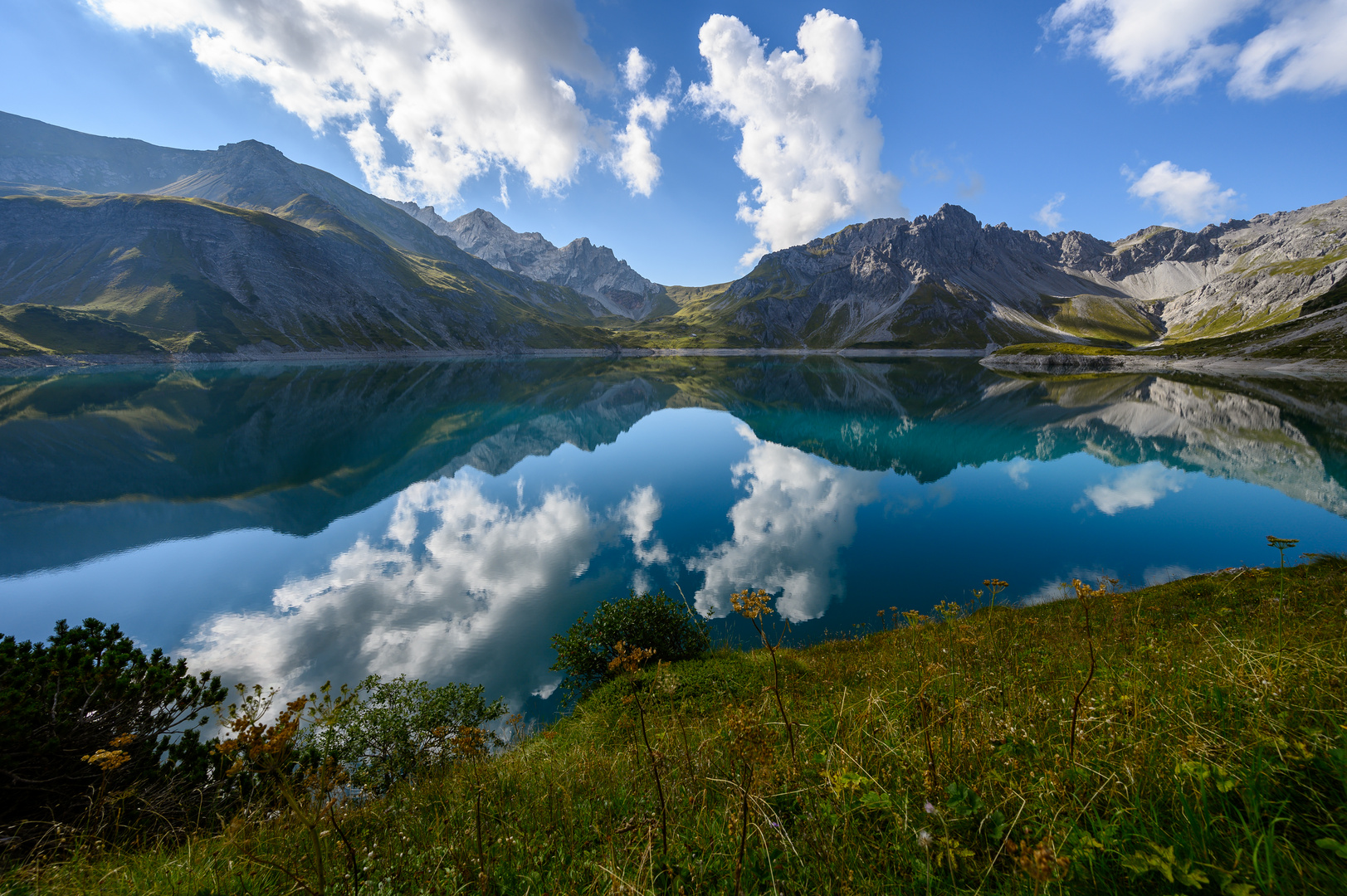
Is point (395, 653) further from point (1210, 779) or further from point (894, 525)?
point (894, 525)

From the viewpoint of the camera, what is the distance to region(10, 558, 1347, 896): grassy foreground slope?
8.96ft

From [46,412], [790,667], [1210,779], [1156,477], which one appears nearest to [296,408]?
[46,412]

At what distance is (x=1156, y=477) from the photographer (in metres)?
39.1

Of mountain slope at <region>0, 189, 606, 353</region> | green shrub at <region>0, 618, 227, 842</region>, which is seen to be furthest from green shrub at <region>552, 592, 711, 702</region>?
mountain slope at <region>0, 189, 606, 353</region>

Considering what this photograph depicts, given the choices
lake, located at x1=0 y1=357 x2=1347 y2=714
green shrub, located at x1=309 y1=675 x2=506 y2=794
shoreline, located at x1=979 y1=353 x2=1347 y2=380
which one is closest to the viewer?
green shrub, located at x1=309 y1=675 x2=506 y2=794

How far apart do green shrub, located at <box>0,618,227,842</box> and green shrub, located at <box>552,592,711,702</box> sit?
8.68 m

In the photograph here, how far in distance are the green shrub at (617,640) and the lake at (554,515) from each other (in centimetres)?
183

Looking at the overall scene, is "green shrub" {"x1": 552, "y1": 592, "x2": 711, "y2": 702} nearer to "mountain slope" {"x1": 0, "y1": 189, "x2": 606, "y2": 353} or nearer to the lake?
the lake

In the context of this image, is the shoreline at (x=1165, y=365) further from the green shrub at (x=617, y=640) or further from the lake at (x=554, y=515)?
the green shrub at (x=617, y=640)

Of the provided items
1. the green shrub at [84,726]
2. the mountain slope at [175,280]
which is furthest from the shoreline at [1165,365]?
the mountain slope at [175,280]

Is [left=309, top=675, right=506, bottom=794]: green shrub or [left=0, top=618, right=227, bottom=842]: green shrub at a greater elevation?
[left=0, top=618, right=227, bottom=842]: green shrub

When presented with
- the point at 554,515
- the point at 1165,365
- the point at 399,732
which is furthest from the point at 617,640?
the point at 1165,365

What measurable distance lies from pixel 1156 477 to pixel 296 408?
109174 millimetres

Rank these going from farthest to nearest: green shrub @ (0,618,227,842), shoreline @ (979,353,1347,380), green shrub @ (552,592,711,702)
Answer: shoreline @ (979,353,1347,380) → green shrub @ (552,592,711,702) → green shrub @ (0,618,227,842)
